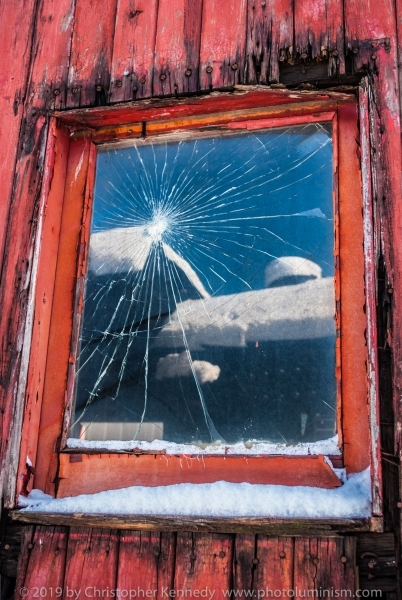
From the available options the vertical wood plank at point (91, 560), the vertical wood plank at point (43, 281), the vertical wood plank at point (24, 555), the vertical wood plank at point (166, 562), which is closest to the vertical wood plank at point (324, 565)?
the vertical wood plank at point (166, 562)

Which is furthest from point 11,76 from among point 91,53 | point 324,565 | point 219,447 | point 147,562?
point 324,565

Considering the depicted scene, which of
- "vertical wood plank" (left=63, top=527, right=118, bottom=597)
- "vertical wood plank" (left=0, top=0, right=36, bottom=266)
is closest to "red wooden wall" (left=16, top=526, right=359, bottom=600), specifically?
"vertical wood plank" (left=63, top=527, right=118, bottom=597)

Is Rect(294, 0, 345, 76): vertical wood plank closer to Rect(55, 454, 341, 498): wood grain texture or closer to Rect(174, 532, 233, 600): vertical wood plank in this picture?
Rect(55, 454, 341, 498): wood grain texture

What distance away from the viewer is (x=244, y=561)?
177 centimetres

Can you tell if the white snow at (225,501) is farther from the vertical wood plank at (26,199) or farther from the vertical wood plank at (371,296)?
the vertical wood plank at (26,199)

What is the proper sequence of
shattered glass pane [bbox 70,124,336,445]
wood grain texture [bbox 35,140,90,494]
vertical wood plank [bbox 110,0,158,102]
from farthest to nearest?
vertical wood plank [bbox 110,0,158,102] < wood grain texture [bbox 35,140,90,494] < shattered glass pane [bbox 70,124,336,445]

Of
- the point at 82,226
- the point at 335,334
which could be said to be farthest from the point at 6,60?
the point at 335,334

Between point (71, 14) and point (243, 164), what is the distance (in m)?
1.07

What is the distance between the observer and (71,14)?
261 cm

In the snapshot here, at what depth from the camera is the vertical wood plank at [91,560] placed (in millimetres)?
1878

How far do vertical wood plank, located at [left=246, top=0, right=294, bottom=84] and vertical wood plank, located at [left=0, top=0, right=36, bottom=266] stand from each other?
3.35 ft

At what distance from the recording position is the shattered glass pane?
2.09m

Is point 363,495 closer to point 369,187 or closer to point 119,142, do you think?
point 369,187

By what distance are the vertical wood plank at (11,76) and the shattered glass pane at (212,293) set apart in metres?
0.38
